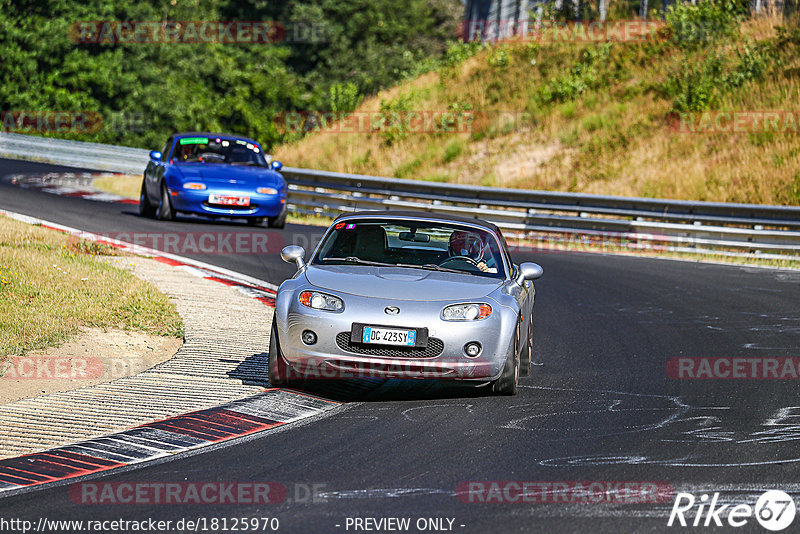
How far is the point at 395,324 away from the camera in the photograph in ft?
25.2

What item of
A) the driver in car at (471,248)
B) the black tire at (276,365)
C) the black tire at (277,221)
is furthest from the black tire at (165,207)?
the black tire at (276,365)

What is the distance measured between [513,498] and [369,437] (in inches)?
57.1

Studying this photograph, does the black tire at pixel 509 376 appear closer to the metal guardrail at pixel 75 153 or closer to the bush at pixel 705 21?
the metal guardrail at pixel 75 153

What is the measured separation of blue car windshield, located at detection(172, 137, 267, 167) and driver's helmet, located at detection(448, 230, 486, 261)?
11.0 meters

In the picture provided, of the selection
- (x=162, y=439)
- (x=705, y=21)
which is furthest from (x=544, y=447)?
(x=705, y=21)

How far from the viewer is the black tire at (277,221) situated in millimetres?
19469

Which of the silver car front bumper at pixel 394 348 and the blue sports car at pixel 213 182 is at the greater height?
the blue sports car at pixel 213 182

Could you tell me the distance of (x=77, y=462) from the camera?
6.07 metres

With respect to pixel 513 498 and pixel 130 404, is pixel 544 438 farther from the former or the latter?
pixel 130 404

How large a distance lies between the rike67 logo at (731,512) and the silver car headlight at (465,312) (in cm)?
258

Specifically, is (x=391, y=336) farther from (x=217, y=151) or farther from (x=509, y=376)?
(x=217, y=151)

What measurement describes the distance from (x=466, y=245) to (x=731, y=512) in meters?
4.13
